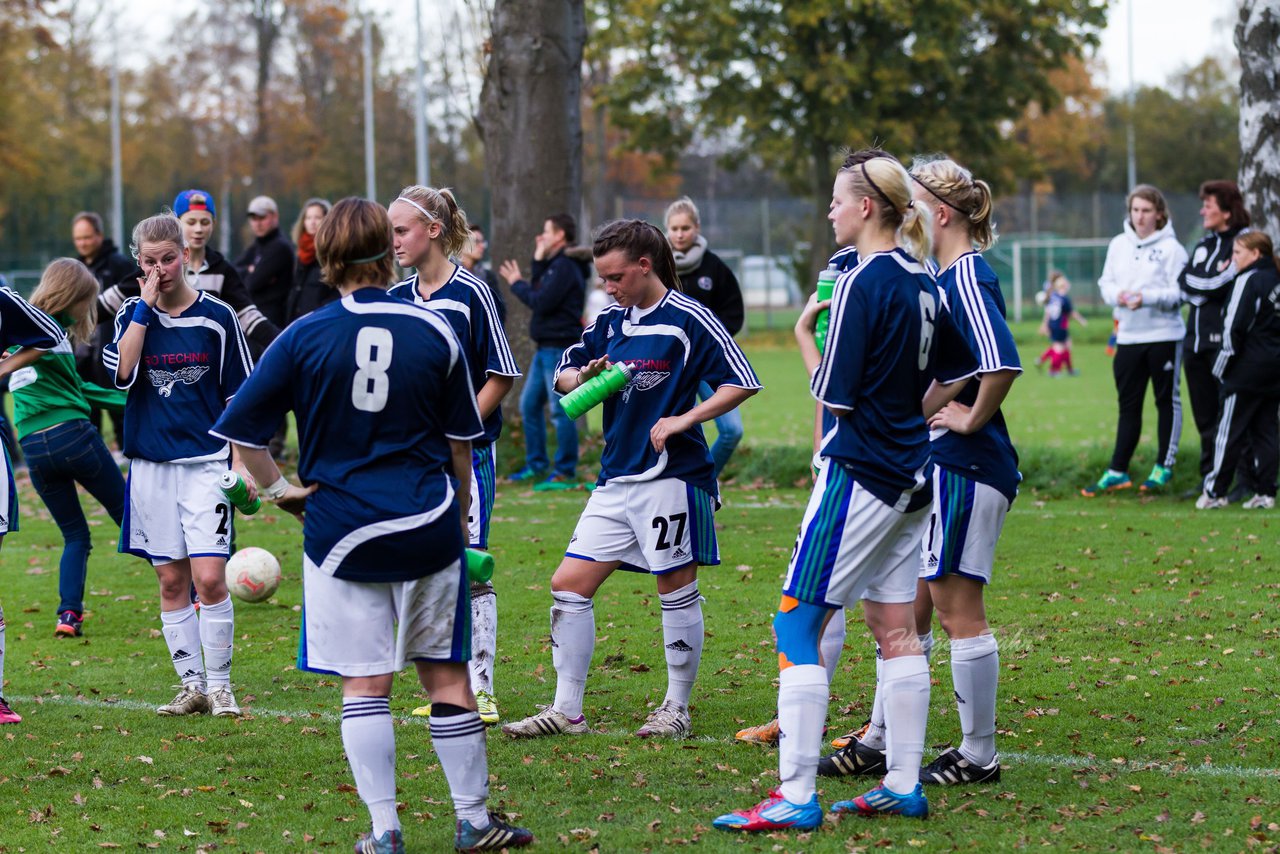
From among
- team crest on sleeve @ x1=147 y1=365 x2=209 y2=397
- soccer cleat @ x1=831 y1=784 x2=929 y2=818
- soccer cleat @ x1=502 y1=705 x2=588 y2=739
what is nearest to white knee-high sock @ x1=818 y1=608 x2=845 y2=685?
soccer cleat @ x1=831 y1=784 x2=929 y2=818

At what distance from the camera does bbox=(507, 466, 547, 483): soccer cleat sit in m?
13.8

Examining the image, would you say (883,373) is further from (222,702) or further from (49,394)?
(49,394)

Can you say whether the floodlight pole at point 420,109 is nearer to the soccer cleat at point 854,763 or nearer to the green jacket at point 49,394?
the green jacket at point 49,394

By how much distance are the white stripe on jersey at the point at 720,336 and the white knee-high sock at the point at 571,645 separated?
3.64ft

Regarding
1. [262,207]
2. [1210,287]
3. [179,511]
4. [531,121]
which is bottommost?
[179,511]

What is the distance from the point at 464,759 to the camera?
445 cm

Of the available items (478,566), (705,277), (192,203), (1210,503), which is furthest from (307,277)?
(478,566)

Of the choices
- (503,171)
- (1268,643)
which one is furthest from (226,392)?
(503,171)

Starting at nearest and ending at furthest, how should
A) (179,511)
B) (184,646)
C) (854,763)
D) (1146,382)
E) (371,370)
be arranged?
(371,370) → (854,763) → (179,511) → (184,646) → (1146,382)

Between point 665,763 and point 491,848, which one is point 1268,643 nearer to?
point 665,763

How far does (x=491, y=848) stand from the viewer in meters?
4.57

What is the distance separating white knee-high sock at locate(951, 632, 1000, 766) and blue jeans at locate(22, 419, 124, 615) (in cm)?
470

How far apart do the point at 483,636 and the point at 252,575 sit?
8.55 ft

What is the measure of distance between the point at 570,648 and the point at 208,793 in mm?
1497
